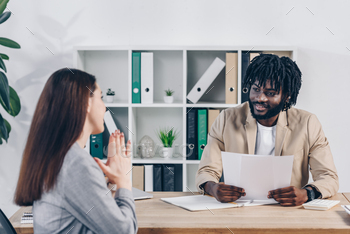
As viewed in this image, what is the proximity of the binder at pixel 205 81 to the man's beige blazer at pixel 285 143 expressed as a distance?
0.70 m

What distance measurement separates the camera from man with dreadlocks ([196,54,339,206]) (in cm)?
160

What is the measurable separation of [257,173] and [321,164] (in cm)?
43

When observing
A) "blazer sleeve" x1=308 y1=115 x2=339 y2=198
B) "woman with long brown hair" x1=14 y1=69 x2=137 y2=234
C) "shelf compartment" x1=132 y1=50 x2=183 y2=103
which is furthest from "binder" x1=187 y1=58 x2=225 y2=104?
"woman with long brown hair" x1=14 y1=69 x2=137 y2=234

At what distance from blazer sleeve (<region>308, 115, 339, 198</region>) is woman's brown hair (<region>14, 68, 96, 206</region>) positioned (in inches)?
39.9

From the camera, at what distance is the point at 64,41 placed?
2.66 m

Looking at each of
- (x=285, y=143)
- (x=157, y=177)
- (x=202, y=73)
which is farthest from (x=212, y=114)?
(x=285, y=143)

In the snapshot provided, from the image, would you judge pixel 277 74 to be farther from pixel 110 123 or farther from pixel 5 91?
pixel 5 91

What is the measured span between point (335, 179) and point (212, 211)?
0.64 metres

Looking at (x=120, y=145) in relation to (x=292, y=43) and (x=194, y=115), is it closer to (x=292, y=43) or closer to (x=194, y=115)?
(x=194, y=115)

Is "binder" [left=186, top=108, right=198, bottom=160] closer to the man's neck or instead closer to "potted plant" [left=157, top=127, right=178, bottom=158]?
"potted plant" [left=157, top=127, right=178, bottom=158]

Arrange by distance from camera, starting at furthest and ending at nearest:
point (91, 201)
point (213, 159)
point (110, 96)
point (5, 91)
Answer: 1. point (110, 96)
2. point (5, 91)
3. point (213, 159)
4. point (91, 201)

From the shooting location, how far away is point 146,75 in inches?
94.6

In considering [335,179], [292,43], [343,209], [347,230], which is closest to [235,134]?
[335,179]

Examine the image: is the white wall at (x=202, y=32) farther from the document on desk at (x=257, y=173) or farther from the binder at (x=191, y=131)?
the document on desk at (x=257, y=173)
